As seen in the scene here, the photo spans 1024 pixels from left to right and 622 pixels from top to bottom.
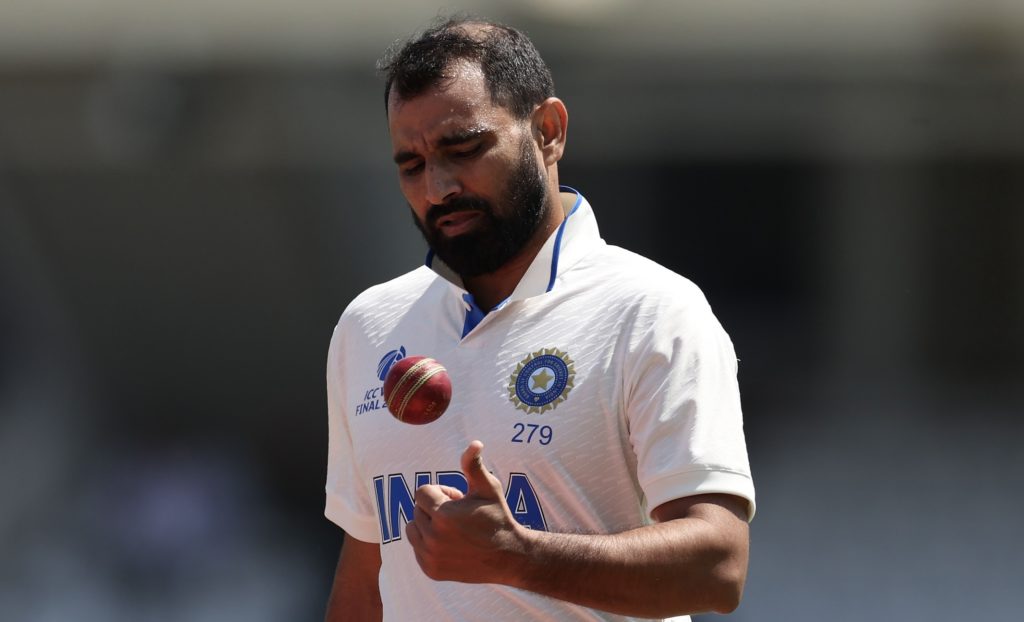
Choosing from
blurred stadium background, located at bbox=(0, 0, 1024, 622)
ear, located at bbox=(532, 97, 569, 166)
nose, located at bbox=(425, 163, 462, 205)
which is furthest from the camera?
blurred stadium background, located at bbox=(0, 0, 1024, 622)

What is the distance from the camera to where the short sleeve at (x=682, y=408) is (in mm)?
1601

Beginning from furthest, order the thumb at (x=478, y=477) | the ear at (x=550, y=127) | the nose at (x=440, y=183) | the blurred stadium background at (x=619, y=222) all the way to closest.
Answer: the blurred stadium background at (x=619, y=222) → the ear at (x=550, y=127) → the nose at (x=440, y=183) → the thumb at (x=478, y=477)

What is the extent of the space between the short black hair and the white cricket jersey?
0.24 metres

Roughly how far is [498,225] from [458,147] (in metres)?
0.14

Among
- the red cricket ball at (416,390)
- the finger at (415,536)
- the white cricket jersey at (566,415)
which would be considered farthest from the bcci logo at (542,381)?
the finger at (415,536)

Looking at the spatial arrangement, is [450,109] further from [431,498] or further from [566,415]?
[431,498]

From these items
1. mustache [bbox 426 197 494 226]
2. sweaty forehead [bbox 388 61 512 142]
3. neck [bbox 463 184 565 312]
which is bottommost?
neck [bbox 463 184 565 312]

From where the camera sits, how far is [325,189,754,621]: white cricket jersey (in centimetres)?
164

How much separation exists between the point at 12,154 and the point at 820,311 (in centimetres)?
423

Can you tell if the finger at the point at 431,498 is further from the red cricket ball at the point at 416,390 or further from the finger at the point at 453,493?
the red cricket ball at the point at 416,390

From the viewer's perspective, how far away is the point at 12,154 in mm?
6316

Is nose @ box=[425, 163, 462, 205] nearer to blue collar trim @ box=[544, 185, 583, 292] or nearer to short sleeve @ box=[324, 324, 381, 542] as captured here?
blue collar trim @ box=[544, 185, 583, 292]

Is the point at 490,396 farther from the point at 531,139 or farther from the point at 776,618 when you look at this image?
the point at 776,618

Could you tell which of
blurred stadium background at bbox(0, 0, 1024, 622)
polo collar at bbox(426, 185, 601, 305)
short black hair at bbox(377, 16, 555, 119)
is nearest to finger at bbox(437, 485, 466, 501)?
polo collar at bbox(426, 185, 601, 305)
